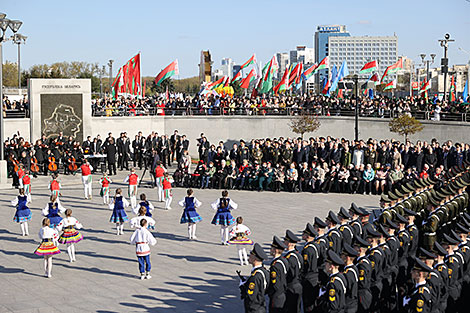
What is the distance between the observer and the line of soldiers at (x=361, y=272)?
952 centimetres

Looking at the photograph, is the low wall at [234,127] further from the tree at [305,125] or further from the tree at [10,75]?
the tree at [10,75]

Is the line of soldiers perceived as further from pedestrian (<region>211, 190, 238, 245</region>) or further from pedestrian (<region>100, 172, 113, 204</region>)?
pedestrian (<region>100, 172, 113, 204</region>)

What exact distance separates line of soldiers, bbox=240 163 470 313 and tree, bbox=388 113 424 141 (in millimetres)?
20835

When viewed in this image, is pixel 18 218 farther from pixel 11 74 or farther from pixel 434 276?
pixel 11 74

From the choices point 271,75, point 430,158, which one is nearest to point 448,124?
point 430,158

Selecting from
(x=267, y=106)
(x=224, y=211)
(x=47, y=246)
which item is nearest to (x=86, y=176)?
(x=224, y=211)

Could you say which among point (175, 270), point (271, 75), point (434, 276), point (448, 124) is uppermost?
point (271, 75)

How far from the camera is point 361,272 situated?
10.2 m

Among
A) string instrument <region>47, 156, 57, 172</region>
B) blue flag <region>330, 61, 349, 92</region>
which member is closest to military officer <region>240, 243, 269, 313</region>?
string instrument <region>47, 156, 57, 172</region>

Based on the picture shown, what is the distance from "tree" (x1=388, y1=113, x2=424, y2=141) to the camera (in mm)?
33406

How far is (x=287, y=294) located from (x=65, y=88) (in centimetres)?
2570

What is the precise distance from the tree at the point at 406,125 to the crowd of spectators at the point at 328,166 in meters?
6.18

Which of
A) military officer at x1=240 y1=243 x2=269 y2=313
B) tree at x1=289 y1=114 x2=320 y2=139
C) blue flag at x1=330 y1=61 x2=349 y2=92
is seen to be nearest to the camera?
military officer at x1=240 y1=243 x2=269 y2=313

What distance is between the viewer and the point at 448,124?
34156 mm
